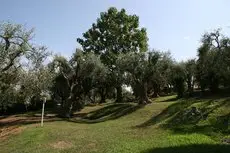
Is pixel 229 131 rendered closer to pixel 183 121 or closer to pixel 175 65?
pixel 183 121

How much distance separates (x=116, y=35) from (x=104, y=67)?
17497 millimetres

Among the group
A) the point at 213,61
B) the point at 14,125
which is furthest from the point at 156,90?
the point at 14,125

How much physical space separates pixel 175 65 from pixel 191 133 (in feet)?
107

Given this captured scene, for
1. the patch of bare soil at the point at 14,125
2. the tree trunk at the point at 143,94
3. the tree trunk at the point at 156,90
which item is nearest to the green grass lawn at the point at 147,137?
the patch of bare soil at the point at 14,125

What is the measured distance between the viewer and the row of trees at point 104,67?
38688 mm

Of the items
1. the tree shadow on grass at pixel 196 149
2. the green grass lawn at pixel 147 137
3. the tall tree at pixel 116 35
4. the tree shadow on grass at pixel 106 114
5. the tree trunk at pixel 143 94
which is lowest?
the tree shadow on grass at pixel 196 149

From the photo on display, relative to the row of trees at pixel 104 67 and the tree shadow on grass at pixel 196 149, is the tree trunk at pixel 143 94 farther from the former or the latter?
the tree shadow on grass at pixel 196 149

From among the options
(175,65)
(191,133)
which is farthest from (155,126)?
(175,65)

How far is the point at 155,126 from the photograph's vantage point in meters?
31.8

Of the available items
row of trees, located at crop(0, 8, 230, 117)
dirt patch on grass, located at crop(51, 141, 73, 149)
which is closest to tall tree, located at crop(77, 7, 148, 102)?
row of trees, located at crop(0, 8, 230, 117)

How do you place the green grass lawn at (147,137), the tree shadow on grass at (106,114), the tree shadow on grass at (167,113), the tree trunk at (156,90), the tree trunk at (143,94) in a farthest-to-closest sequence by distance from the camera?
the tree trunk at (156,90) < the tree trunk at (143,94) < the tree shadow on grass at (106,114) < the tree shadow on grass at (167,113) < the green grass lawn at (147,137)

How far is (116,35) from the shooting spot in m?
70.4

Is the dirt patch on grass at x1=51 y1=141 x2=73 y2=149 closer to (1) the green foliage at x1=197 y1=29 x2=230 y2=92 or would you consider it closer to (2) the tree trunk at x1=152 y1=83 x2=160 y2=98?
(1) the green foliage at x1=197 y1=29 x2=230 y2=92

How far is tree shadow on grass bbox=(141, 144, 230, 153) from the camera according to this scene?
20781 mm
